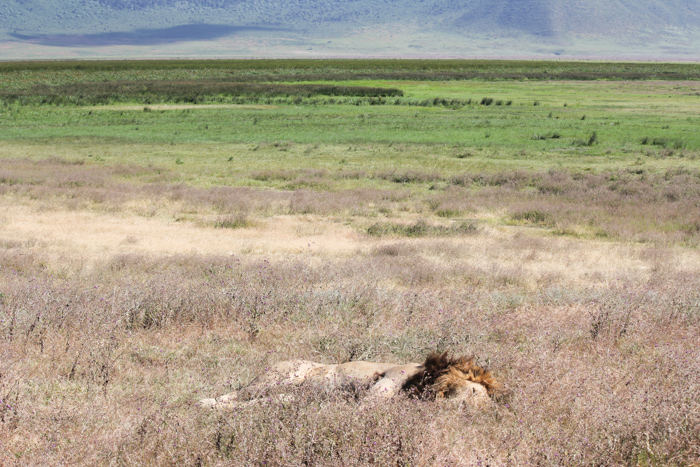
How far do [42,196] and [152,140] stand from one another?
13832mm

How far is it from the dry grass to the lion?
0.52ft

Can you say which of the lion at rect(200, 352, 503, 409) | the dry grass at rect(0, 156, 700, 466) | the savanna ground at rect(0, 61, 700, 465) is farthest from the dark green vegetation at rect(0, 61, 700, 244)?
the lion at rect(200, 352, 503, 409)

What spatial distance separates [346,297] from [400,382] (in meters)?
2.90

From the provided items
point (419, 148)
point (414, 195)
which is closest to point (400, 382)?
point (414, 195)

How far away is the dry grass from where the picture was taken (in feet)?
12.4

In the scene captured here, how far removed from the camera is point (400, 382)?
14.7 feet

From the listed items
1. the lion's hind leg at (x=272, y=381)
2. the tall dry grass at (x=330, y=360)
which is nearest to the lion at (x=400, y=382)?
the lion's hind leg at (x=272, y=381)

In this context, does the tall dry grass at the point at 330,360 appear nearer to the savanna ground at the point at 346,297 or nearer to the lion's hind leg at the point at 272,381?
the savanna ground at the point at 346,297

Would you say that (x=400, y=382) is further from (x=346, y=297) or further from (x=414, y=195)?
(x=414, y=195)

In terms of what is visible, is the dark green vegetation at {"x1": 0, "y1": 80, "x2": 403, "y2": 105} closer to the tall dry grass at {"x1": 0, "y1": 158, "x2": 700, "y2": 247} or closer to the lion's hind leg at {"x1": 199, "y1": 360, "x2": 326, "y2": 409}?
the tall dry grass at {"x1": 0, "y1": 158, "x2": 700, "y2": 247}

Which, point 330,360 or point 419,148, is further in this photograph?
point 419,148

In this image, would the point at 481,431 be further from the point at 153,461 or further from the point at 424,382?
the point at 153,461

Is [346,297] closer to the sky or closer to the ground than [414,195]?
closer to the sky

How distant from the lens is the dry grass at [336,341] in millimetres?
3787
